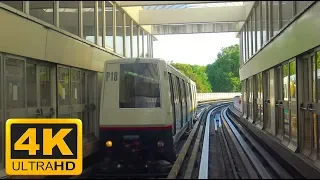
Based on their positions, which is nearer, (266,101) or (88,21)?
(88,21)

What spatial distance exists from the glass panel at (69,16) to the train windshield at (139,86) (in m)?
2.29

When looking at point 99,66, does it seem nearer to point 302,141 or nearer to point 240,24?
point 302,141

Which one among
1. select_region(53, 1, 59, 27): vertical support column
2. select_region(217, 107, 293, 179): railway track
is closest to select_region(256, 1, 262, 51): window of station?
select_region(217, 107, 293, 179): railway track

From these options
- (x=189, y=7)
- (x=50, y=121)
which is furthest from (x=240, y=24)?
(x=50, y=121)

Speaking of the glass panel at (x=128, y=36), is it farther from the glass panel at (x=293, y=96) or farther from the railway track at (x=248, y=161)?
the glass panel at (x=293, y=96)

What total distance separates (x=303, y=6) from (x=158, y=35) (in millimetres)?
18754

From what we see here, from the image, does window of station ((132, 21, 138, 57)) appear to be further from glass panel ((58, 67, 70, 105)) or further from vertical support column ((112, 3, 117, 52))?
glass panel ((58, 67, 70, 105))

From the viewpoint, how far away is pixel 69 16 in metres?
11.9

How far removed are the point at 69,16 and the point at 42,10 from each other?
220 centimetres

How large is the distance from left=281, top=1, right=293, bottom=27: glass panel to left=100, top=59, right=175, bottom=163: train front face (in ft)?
13.3

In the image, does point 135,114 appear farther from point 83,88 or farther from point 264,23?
point 264,23

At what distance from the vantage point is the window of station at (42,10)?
9099 millimetres

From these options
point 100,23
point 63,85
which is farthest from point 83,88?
point 100,23

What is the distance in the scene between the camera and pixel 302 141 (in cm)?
990
